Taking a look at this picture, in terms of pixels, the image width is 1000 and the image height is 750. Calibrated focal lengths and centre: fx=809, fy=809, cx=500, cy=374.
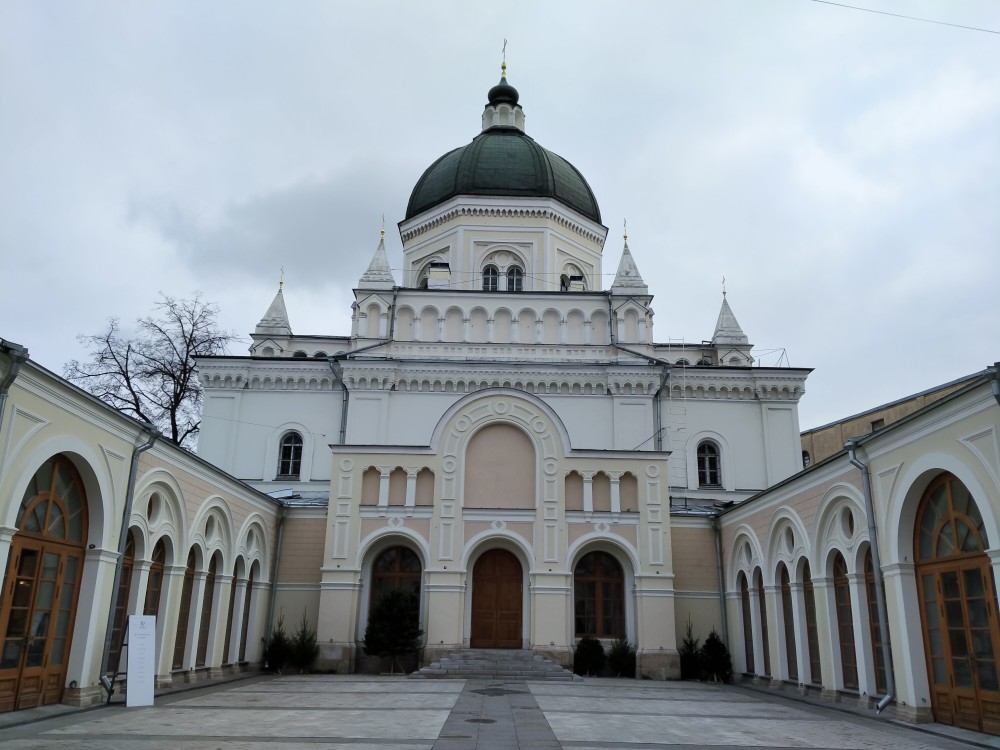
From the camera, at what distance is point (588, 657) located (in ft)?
75.6

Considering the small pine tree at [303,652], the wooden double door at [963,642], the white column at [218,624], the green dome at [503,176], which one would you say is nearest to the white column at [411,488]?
the small pine tree at [303,652]

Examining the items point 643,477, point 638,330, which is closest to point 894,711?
point 643,477

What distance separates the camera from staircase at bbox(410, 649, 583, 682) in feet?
71.3

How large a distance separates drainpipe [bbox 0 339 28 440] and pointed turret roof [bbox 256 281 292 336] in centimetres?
2350

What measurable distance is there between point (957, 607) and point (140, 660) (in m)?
14.5

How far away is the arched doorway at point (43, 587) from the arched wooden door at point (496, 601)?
481 inches

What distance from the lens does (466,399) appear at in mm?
24734

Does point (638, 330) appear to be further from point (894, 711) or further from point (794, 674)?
point (894, 711)

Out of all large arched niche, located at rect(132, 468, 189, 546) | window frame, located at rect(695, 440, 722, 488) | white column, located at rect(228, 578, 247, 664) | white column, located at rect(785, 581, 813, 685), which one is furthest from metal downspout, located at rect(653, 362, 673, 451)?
large arched niche, located at rect(132, 468, 189, 546)

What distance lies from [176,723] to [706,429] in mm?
23699

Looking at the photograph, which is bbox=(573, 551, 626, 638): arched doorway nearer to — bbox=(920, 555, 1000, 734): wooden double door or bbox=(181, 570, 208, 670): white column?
bbox=(181, 570, 208, 670): white column

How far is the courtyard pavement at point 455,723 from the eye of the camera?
450 inches

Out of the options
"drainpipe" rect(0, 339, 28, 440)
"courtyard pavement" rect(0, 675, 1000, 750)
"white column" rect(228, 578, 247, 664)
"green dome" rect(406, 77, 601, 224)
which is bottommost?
"courtyard pavement" rect(0, 675, 1000, 750)

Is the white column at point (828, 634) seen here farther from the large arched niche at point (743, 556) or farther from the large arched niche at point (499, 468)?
the large arched niche at point (499, 468)
